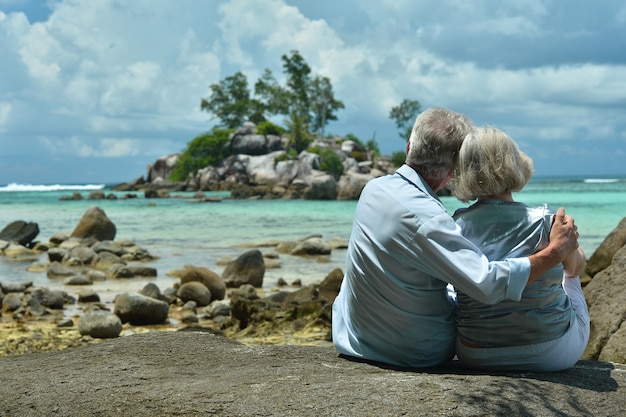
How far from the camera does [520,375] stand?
3.71 metres

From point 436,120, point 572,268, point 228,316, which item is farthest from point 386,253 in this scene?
point 228,316

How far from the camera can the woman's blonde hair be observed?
3.48 metres

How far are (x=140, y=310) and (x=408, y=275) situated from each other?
8.27 meters

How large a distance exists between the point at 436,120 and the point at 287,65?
79.3 metres

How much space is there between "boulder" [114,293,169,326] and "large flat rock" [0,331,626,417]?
6731 mm

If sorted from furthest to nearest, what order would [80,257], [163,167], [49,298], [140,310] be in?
[163,167]
[80,257]
[49,298]
[140,310]

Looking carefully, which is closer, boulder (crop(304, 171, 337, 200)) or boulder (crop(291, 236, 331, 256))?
boulder (crop(291, 236, 331, 256))

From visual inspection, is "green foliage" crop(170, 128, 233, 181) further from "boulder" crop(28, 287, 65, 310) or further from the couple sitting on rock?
the couple sitting on rock

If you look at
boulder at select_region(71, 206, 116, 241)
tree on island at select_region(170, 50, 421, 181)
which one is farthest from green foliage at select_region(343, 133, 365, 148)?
boulder at select_region(71, 206, 116, 241)

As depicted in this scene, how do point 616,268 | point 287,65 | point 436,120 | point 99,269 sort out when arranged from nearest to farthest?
1. point 436,120
2. point 616,268
3. point 99,269
4. point 287,65

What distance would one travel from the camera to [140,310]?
444 inches

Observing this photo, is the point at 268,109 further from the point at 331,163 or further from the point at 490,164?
the point at 490,164

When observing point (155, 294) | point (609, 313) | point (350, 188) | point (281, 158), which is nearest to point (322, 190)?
point (350, 188)

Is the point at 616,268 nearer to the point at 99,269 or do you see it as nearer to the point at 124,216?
the point at 99,269
